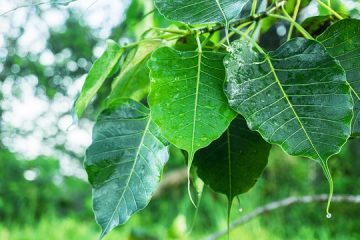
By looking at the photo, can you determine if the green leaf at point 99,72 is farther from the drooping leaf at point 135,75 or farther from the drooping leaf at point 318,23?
the drooping leaf at point 318,23

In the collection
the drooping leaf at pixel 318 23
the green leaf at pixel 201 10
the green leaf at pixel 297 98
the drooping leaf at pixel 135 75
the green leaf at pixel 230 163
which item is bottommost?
the green leaf at pixel 230 163

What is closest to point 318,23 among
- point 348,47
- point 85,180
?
point 348,47

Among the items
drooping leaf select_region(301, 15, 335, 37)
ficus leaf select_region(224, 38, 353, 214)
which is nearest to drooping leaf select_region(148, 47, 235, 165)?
ficus leaf select_region(224, 38, 353, 214)

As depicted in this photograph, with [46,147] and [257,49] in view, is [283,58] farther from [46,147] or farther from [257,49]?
[46,147]

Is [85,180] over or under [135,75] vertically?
under

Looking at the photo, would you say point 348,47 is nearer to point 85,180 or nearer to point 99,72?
point 99,72

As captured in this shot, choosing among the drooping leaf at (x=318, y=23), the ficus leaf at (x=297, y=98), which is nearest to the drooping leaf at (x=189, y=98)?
the ficus leaf at (x=297, y=98)

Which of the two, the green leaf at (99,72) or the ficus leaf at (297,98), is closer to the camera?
the ficus leaf at (297,98)
